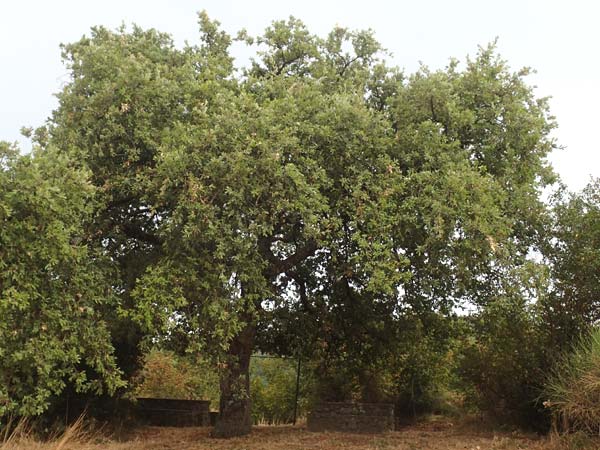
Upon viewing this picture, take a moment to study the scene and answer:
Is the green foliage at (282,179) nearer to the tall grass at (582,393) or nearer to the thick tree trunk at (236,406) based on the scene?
the thick tree trunk at (236,406)

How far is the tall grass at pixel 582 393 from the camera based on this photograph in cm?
1149

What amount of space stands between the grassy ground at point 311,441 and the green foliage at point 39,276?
1869mm

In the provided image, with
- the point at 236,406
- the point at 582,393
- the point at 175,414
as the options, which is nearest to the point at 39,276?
the point at 236,406

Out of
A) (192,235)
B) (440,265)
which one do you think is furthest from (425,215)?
(192,235)

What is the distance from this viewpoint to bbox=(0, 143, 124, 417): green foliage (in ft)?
33.2

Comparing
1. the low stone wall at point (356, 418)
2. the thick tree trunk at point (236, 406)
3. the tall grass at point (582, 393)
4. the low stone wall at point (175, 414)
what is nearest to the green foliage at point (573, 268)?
the tall grass at point (582, 393)

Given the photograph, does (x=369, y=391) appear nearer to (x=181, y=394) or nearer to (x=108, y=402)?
(x=108, y=402)

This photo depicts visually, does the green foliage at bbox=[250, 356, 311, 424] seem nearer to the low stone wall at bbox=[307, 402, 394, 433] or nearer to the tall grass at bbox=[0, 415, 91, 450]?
the low stone wall at bbox=[307, 402, 394, 433]

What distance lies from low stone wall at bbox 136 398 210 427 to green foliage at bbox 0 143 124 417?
9.49 m

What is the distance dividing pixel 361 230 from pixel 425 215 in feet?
5.12

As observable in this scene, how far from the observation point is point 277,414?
962 inches

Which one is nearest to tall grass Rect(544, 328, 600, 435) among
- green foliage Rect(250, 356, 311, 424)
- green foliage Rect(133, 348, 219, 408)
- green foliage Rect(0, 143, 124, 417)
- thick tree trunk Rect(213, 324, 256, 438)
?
thick tree trunk Rect(213, 324, 256, 438)

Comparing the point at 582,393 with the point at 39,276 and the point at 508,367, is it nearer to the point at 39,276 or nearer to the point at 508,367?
the point at 508,367

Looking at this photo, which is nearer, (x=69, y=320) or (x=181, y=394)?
(x=69, y=320)
